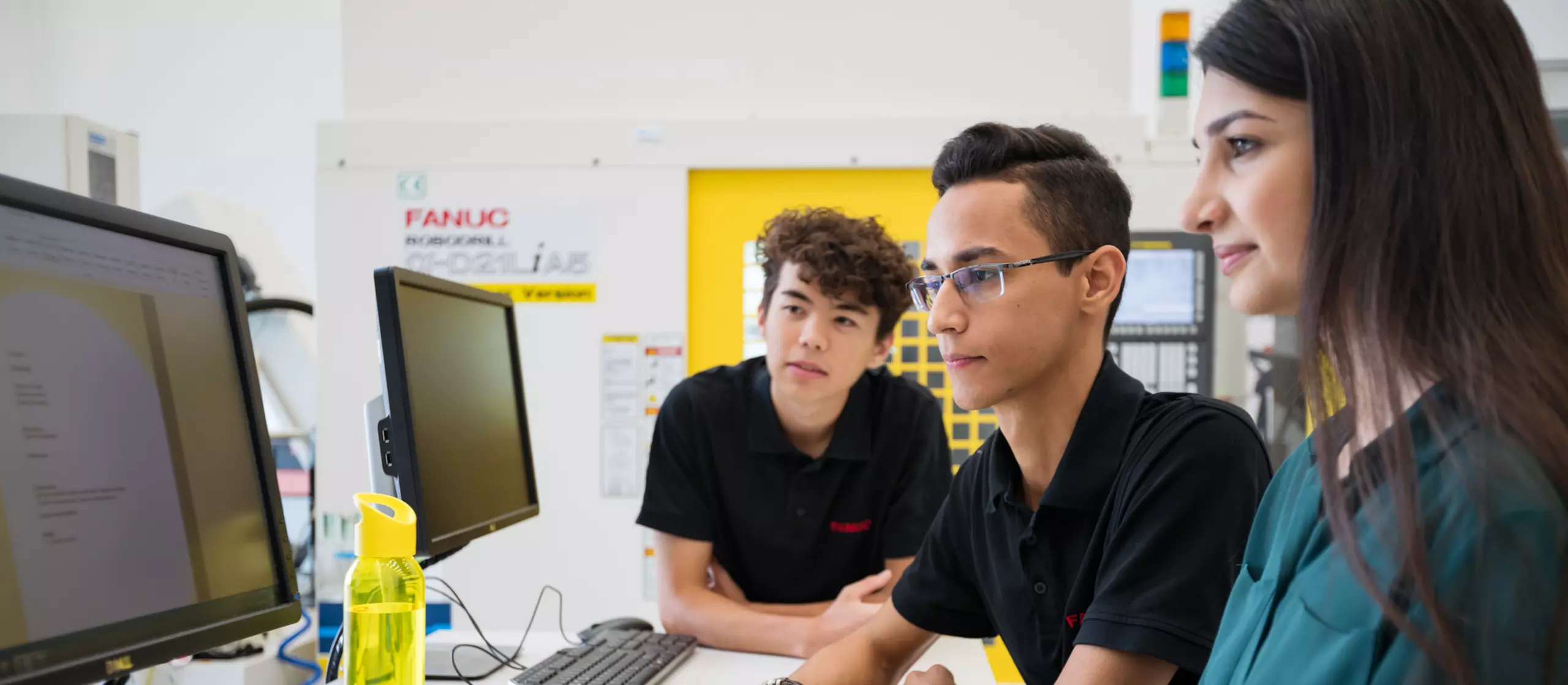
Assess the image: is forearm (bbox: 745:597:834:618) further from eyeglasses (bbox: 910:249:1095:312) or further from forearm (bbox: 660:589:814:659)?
eyeglasses (bbox: 910:249:1095:312)

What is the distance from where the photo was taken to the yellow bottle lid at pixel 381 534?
0.89m

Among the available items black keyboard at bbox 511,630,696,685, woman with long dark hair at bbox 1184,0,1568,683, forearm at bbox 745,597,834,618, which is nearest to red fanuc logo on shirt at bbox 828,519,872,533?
forearm at bbox 745,597,834,618

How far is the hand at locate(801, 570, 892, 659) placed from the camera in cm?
163

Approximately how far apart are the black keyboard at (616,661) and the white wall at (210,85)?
2.97 m

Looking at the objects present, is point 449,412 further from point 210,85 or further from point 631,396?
point 210,85

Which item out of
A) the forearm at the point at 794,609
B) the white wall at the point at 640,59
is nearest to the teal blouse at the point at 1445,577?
the forearm at the point at 794,609

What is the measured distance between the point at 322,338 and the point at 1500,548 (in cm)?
292

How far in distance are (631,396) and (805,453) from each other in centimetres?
100

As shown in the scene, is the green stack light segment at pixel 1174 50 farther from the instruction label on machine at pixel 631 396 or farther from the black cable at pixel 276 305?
the black cable at pixel 276 305

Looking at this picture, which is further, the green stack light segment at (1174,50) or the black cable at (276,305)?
the green stack light segment at (1174,50)

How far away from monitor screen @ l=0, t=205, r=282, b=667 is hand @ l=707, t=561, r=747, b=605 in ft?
3.62

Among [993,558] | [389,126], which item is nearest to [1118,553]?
[993,558]

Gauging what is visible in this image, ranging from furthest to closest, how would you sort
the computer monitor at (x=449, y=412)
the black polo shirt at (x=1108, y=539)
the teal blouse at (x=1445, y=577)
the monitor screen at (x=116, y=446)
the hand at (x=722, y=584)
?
the hand at (x=722, y=584)
the computer monitor at (x=449, y=412)
the black polo shirt at (x=1108, y=539)
the monitor screen at (x=116, y=446)
the teal blouse at (x=1445, y=577)

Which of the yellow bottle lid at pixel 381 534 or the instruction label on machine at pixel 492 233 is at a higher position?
the instruction label on machine at pixel 492 233
